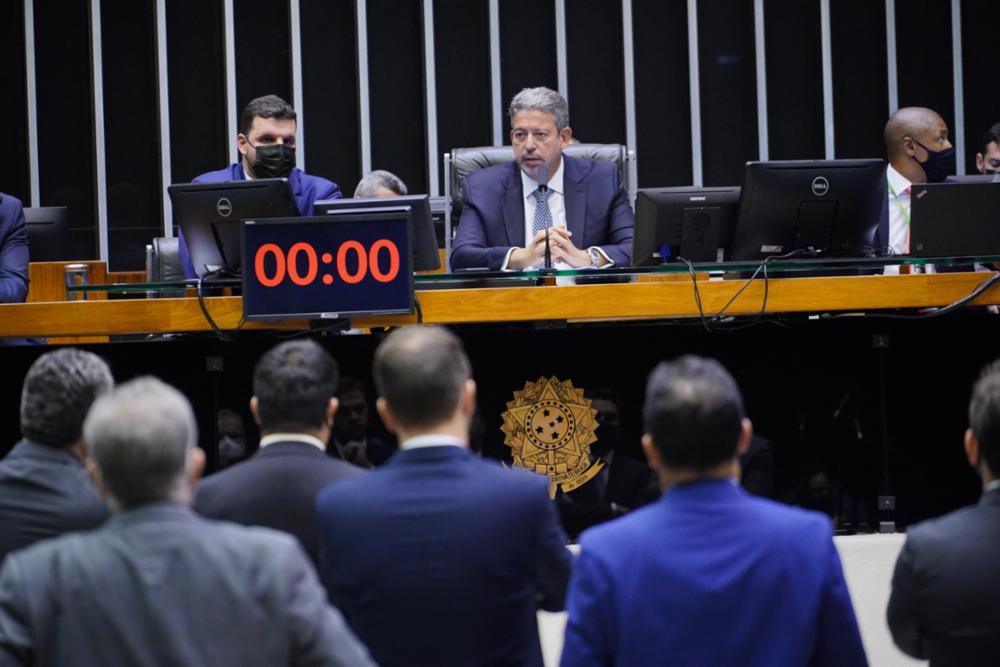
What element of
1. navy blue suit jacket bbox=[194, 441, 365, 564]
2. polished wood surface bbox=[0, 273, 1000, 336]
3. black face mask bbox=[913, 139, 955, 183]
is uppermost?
black face mask bbox=[913, 139, 955, 183]

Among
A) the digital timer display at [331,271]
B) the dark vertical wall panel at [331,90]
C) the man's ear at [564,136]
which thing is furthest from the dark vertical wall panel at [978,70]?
the digital timer display at [331,271]

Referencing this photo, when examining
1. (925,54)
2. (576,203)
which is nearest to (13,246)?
(576,203)

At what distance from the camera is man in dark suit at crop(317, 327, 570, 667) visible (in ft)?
7.63

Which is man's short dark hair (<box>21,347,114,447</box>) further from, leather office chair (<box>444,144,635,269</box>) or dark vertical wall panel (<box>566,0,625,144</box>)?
dark vertical wall panel (<box>566,0,625,144</box>)

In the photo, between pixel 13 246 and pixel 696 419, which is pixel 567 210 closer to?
pixel 13 246

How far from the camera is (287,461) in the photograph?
8.68ft

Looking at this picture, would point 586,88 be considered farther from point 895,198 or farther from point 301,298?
point 301,298

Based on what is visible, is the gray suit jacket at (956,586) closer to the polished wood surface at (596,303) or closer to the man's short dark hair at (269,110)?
the polished wood surface at (596,303)

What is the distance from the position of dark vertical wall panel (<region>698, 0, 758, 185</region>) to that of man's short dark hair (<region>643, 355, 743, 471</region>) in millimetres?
6615

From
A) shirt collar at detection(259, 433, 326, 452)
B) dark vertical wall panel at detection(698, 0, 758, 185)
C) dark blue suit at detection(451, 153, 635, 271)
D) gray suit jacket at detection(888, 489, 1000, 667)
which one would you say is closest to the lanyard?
dark blue suit at detection(451, 153, 635, 271)

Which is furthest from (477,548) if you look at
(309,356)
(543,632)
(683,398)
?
(543,632)

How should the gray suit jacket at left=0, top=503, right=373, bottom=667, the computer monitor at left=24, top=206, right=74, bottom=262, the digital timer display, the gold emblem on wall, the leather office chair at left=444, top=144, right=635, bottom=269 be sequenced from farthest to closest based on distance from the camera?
the computer monitor at left=24, top=206, right=74, bottom=262 → the leather office chair at left=444, top=144, right=635, bottom=269 → the gold emblem on wall → the digital timer display → the gray suit jacket at left=0, top=503, right=373, bottom=667

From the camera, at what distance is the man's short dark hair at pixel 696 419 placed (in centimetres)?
218

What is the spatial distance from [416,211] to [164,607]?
2581 millimetres
